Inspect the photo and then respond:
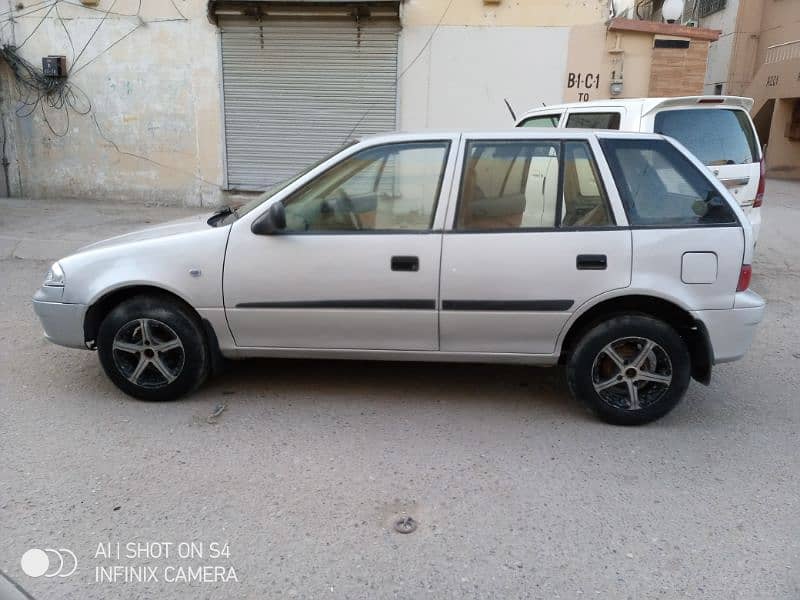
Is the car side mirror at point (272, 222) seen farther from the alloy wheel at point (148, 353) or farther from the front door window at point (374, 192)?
the alloy wheel at point (148, 353)

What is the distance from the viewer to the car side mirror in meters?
3.77

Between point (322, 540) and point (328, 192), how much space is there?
6.68 feet

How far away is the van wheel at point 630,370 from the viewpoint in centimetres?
380

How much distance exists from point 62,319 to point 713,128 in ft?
20.0

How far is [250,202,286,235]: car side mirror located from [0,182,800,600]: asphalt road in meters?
1.14

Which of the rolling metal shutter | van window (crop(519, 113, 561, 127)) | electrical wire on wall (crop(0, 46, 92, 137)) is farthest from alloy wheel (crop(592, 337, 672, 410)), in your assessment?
electrical wire on wall (crop(0, 46, 92, 137))

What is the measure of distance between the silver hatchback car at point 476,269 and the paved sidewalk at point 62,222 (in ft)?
17.9

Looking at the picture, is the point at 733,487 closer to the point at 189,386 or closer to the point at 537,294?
the point at 537,294

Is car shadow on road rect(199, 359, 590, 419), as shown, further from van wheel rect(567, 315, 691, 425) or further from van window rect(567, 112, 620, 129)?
van window rect(567, 112, 620, 129)

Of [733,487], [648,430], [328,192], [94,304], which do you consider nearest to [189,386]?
[94,304]

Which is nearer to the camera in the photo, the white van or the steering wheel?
the steering wheel

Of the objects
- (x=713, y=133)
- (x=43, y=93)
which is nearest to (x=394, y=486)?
(x=713, y=133)

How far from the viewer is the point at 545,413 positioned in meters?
4.11

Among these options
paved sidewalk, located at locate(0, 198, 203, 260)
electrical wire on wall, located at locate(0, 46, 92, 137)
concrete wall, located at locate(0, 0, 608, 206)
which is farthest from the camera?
electrical wire on wall, located at locate(0, 46, 92, 137)
